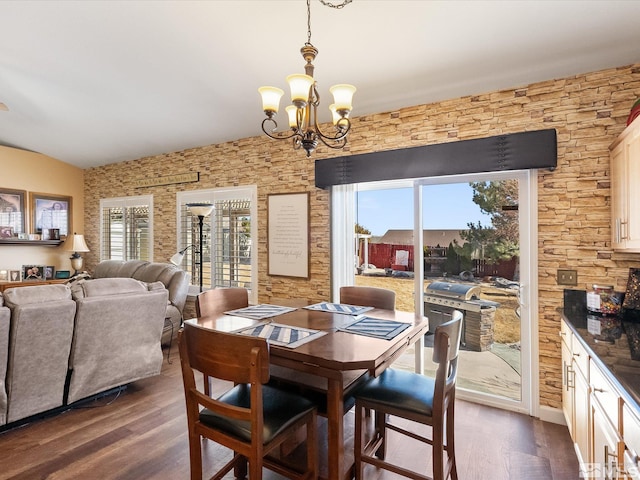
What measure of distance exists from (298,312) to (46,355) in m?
1.84

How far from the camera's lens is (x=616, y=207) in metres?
2.29

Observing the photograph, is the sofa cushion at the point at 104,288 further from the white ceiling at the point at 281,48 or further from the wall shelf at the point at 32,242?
the wall shelf at the point at 32,242

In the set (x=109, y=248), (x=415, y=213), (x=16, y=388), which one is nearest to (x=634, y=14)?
(x=415, y=213)

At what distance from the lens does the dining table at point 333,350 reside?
5.08ft

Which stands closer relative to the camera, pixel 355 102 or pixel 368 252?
pixel 355 102

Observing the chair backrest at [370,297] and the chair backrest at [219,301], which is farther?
the chair backrest at [370,297]

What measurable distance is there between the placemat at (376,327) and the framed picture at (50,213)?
6587mm

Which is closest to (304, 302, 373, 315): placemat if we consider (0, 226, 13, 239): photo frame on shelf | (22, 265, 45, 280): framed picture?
(22, 265, 45, 280): framed picture

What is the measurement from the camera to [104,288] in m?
2.82

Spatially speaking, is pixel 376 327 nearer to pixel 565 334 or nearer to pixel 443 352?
pixel 443 352

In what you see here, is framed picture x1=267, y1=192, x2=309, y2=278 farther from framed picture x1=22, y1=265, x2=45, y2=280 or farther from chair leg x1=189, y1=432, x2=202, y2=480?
framed picture x1=22, y1=265, x2=45, y2=280

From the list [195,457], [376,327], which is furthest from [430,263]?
[195,457]

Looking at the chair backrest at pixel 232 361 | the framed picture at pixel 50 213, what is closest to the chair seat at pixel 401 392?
the chair backrest at pixel 232 361

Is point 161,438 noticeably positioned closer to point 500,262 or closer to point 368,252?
point 368,252
